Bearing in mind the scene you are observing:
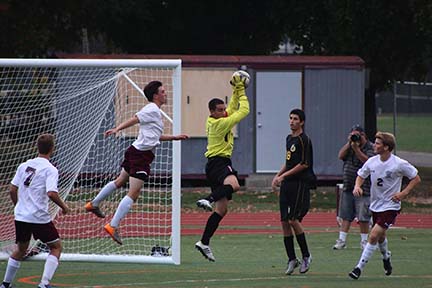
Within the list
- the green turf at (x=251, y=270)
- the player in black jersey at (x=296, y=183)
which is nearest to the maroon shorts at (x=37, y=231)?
the green turf at (x=251, y=270)

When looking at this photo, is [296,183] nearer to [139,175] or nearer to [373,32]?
[139,175]

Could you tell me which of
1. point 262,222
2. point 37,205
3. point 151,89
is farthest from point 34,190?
point 262,222

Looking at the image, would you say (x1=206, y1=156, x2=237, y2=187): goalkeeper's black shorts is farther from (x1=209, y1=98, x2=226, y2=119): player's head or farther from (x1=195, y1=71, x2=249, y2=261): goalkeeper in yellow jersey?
(x1=209, y1=98, x2=226, y2=119): player's head

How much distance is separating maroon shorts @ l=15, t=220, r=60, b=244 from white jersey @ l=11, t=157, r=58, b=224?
0.05 m

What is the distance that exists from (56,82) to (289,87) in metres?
8.60

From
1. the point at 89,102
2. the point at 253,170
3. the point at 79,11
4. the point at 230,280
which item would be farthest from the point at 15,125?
the point at 79,11

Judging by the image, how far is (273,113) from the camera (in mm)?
29734

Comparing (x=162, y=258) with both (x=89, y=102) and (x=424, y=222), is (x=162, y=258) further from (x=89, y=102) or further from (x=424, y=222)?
(x=424, y=222)

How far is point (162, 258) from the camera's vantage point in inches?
615

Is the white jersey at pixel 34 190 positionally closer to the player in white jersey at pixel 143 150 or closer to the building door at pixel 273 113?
the player in white jersey at pixel 143 150

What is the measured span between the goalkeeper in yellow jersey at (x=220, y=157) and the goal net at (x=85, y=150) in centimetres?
51

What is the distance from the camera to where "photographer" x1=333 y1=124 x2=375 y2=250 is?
18531 millimetres

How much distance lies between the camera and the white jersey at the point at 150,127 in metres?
15.5

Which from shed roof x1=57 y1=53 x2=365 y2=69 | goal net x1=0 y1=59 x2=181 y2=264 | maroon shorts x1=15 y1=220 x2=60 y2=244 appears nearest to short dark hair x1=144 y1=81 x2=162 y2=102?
goal net x1=0 y1=59 x2=181 y2=264
